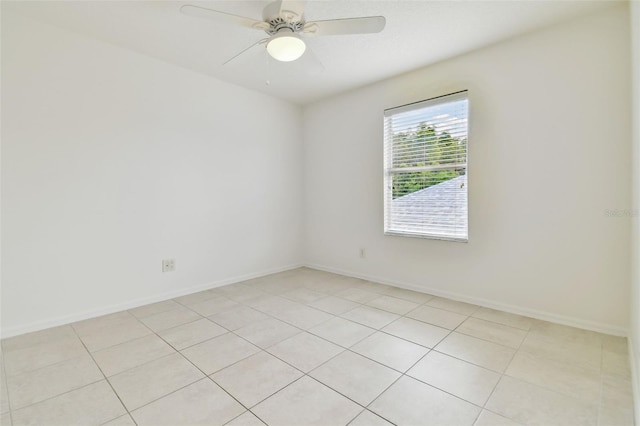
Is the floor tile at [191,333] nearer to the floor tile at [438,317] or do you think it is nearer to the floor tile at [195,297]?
the floor tile at [195,297]

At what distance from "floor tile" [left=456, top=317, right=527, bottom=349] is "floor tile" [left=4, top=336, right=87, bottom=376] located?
2.78m

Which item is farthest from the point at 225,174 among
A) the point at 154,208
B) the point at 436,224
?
the point at 436,224

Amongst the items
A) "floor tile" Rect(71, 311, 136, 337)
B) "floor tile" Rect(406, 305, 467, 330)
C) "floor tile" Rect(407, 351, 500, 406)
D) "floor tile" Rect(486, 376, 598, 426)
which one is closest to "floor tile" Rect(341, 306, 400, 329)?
"floor tile" Rect(406, 305, 467, 330)

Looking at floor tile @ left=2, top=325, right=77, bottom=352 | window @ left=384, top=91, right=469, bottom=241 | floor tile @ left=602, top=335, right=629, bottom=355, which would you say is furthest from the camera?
window @ left=384, top=91, right=469, bottom=241

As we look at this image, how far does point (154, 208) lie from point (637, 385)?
370 centimetres

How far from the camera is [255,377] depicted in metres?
A: 1.72

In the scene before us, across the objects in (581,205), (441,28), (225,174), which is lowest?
(581,205)

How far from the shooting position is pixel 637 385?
1472 mm

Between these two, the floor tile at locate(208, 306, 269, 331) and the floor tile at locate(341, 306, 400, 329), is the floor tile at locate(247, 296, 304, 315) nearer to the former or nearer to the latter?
the floor tile at locate(208, 306, 269, 331)

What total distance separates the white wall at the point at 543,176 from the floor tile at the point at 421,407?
153 centimetres

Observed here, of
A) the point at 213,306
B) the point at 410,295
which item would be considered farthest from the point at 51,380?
the point at 410,295

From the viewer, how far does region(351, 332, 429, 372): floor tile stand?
186 cm

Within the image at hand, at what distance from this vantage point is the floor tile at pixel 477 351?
1831 millimetres

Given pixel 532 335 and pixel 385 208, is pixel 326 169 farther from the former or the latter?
pixel 532 335
